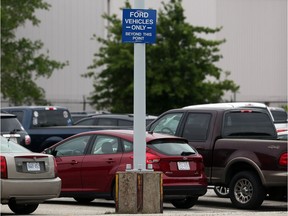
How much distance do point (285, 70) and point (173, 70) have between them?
12618mm

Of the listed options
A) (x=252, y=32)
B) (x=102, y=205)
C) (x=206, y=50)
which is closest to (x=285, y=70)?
(x=252, y=32)

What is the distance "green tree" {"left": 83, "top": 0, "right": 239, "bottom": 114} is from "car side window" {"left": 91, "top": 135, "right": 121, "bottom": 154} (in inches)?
1165

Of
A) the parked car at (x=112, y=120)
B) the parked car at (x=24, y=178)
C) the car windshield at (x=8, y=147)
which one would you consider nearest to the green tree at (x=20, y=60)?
the parked car at (x=112, y=120)

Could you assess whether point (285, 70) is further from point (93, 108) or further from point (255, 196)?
point (255, 196)

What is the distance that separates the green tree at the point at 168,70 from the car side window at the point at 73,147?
2913cm

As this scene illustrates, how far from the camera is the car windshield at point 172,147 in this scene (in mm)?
17688

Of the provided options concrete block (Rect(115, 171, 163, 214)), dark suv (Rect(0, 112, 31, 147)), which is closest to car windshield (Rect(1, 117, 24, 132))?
dark suv (Rect(0, 112, 31, 147))

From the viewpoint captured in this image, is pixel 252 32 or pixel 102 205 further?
pixel 252 32

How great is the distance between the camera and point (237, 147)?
18500 millimetres

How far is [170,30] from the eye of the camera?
5012cm

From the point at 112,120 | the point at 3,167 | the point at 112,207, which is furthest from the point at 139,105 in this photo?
the point at 112,120

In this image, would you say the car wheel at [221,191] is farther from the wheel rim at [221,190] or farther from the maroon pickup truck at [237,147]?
the maroon pickup truck at [237,147]

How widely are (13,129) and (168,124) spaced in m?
5.33

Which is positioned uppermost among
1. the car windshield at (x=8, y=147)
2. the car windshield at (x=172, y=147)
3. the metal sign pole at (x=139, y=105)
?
the metal sign pole at (x=139, y=105)
